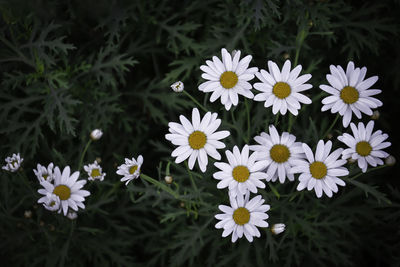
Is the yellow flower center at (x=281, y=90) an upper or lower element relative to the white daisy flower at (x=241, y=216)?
upper

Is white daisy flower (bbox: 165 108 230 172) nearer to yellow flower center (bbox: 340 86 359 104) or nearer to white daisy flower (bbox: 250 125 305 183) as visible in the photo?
white daisy flower (bbox: 250 125 305 183)

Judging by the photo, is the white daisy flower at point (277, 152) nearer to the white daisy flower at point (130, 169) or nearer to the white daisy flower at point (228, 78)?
the white daisy flower at point (228, 78)

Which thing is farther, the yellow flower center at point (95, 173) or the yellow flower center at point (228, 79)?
the yellow flower center at point (95, 173)

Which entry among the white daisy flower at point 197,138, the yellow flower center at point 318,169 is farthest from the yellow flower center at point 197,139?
the yellow flower center at point 318,169

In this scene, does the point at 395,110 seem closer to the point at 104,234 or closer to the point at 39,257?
the point at 104,234

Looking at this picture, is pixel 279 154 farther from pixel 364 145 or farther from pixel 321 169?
pixel 364 145

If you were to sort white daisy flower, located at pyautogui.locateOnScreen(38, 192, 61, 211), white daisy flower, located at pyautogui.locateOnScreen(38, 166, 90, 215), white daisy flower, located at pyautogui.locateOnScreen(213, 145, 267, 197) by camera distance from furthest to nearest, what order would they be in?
white daisy flower, located at pyautogui.locateOnScreen(38, 166, 90, 215) < white daisy flower, located at pyautogui.locateOnScreen(38, 192, 61, 211) < white daisy flower, located at pyautogui.locateOnScreen(213, 145, 267, 197)

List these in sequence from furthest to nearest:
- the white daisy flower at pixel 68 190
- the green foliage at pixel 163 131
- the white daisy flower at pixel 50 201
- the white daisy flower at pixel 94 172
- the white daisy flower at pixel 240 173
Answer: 1. the green foliage at pixel 163 131
2. the white daisy flower at pixel 94 172
3. the white daisy flower at pixel 68 190
4. the white daisy flower at pixel 50 201
5. the white daisy flower at pixel 240 173

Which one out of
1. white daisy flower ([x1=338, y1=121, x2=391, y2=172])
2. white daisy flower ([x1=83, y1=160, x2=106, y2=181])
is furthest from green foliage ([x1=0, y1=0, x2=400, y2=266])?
white daisy flower ([x1=338, y1=121, x2=391, y2=172])
